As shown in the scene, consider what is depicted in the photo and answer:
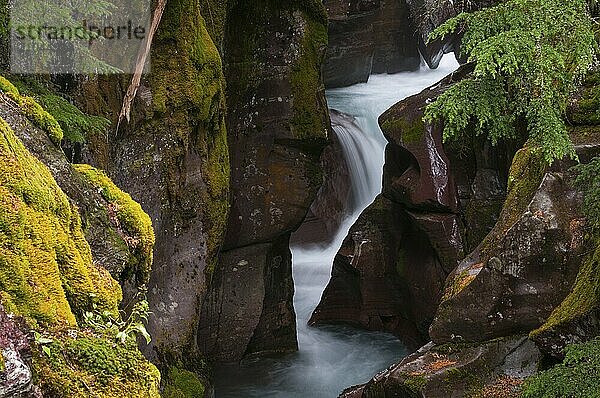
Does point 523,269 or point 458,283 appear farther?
point 458,283

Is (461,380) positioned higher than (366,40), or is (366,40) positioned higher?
(366,40)

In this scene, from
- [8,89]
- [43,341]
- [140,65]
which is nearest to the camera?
[43,341]

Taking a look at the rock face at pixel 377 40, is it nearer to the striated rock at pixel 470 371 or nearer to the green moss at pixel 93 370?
the striated rock at pixel 470 371

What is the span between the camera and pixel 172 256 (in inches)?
403

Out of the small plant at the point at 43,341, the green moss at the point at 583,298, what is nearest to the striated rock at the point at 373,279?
the green moss at the point at 583,298

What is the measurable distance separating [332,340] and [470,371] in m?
6.63

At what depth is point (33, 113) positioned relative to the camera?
5172 mm

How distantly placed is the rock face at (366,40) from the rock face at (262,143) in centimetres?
721

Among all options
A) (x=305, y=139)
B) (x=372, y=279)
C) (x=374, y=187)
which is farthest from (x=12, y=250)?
(x=374, y=187)

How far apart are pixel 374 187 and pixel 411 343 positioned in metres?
4.56

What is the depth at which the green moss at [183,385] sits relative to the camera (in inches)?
383

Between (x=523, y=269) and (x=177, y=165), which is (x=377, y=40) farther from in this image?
(x=523, y=269)

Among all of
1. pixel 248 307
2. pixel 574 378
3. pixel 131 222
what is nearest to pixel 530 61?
pixel 574 378

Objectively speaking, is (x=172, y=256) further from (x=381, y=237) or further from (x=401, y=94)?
(x=401, y=94)
